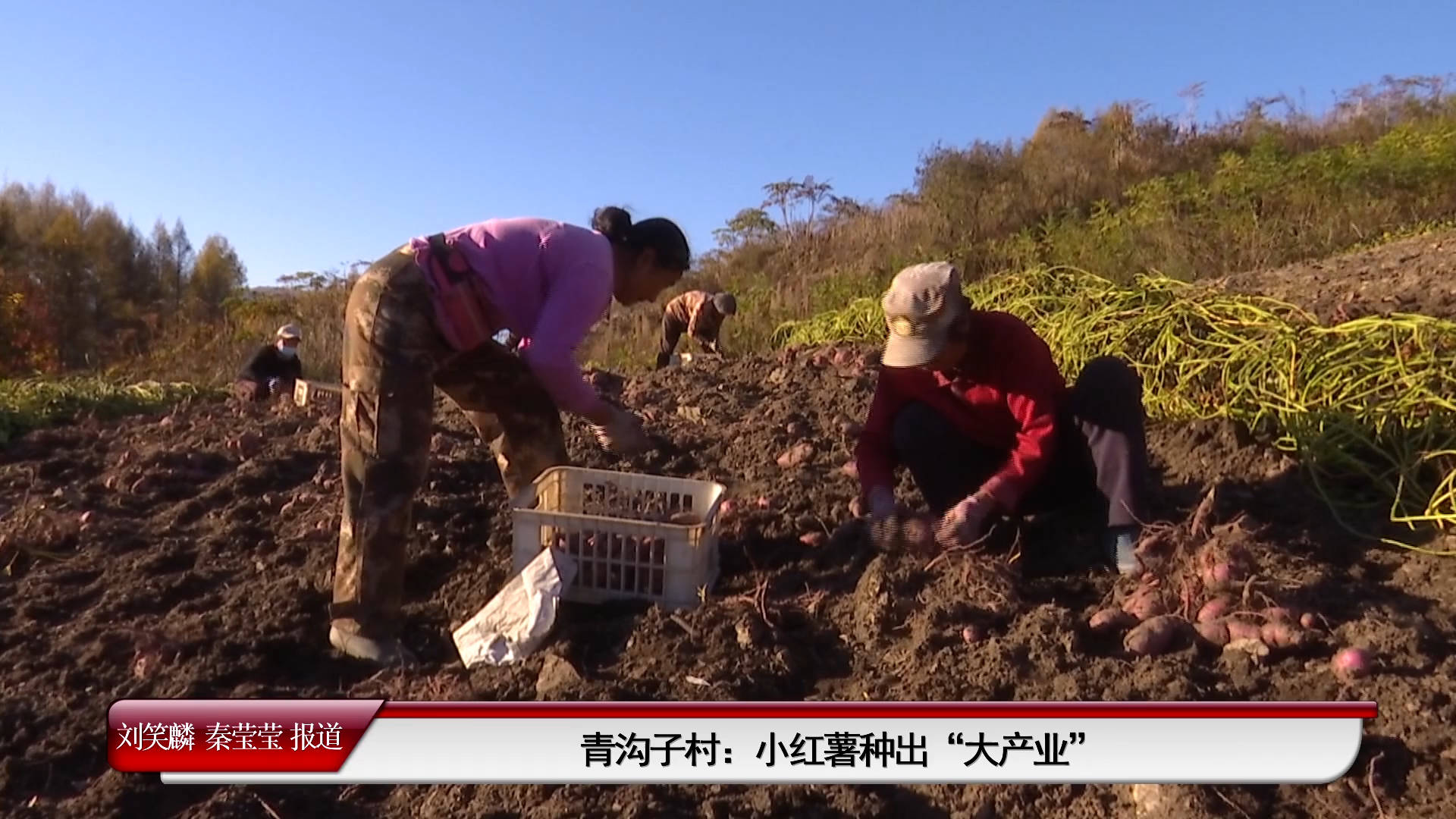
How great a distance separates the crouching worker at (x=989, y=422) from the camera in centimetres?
236

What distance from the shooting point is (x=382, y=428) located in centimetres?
241

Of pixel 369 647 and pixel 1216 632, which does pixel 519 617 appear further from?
pixel 1216 632

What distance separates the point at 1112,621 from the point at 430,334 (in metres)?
1.68

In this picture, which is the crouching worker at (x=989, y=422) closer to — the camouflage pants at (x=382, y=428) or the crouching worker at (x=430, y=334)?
the crouching worker at (x=430, y=334)

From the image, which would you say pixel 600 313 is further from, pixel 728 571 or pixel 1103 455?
pixel 1103 455

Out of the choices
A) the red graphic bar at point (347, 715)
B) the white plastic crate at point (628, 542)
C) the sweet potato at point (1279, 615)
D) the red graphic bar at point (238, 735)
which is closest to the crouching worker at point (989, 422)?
the sweet potato at point (1279, 615)

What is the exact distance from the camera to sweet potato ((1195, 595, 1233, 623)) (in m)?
2.10

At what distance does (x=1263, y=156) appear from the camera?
32.0 ft

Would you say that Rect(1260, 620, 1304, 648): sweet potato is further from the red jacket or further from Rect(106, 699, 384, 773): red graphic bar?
Rect(106, 699, 384, 773): red graphic bar

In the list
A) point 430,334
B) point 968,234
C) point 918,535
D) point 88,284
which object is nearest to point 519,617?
point 430,334

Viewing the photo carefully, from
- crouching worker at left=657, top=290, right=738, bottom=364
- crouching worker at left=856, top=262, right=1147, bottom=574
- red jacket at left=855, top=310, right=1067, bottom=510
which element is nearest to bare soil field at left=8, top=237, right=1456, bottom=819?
crouching worker at left=856, top=262, right=1147, bottom=574

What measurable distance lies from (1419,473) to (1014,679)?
4.59ft

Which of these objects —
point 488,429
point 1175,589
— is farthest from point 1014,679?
point 488,429

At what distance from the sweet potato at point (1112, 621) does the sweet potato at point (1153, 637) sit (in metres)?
0.06
